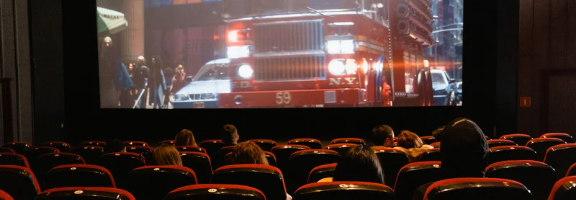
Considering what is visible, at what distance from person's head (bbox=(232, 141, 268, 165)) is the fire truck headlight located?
6.18 meters

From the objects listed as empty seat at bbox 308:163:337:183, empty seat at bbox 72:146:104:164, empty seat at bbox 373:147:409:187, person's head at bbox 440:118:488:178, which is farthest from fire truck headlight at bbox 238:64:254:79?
person's head at bbox 440:118:488:178

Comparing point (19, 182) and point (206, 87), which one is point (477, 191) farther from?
point (206, 87)

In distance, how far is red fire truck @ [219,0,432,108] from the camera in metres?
8.99

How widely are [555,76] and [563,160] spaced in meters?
6.96

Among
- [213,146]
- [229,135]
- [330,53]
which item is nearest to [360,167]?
[229,135]

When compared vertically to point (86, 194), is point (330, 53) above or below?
above

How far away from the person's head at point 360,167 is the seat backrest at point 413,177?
0.79ft

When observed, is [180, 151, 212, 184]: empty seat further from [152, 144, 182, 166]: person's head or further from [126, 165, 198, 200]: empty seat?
[126, 165, 198, 200]: empty seat

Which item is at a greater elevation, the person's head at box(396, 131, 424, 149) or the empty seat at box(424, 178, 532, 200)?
the empty seat at box(424, 178, 532, 200)

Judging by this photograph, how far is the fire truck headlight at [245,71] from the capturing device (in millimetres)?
9258

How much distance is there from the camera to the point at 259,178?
2414 mm

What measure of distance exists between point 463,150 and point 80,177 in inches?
84.3

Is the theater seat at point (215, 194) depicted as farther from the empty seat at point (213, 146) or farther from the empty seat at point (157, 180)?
the empty seat at point (213, 146)

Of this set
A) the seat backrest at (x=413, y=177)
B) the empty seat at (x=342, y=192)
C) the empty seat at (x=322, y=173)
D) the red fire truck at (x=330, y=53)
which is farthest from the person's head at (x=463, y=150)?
the red fire truck at (x=330, y=53)
